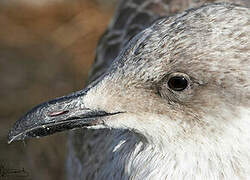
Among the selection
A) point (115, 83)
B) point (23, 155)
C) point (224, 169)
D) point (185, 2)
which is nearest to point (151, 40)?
point (115, 83)

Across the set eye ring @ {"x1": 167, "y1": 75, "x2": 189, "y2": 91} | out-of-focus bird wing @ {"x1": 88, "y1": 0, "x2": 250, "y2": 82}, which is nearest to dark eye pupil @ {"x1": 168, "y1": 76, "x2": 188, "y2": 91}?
eye ring @ {"x1": 167, "y1": 75, "x2": 189, "y2": 91}

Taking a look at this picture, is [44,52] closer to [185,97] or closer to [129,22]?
[129,22]

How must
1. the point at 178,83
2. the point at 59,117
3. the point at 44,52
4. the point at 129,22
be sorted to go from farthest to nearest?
the point at 44,52
the point at 129,22
the point at 59,117
the point at 178,83

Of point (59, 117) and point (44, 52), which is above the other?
point (44, 52)

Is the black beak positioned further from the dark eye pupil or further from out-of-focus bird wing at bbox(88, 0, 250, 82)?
out-of-focus bird wing at bbox(88, 0, 250, 82)

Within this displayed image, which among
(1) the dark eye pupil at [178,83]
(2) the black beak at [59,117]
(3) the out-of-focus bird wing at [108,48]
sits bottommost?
(2) the black beak at [59,117]

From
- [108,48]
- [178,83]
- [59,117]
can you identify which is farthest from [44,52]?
[178,83]

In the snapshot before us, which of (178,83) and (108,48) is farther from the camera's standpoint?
(108,48)

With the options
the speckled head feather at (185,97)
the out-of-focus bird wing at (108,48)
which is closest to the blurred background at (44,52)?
the out-of-focus bird wing at (108,48)

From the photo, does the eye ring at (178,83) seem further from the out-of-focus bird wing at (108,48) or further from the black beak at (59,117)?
the out-of-focus bird wing at (108,48)
